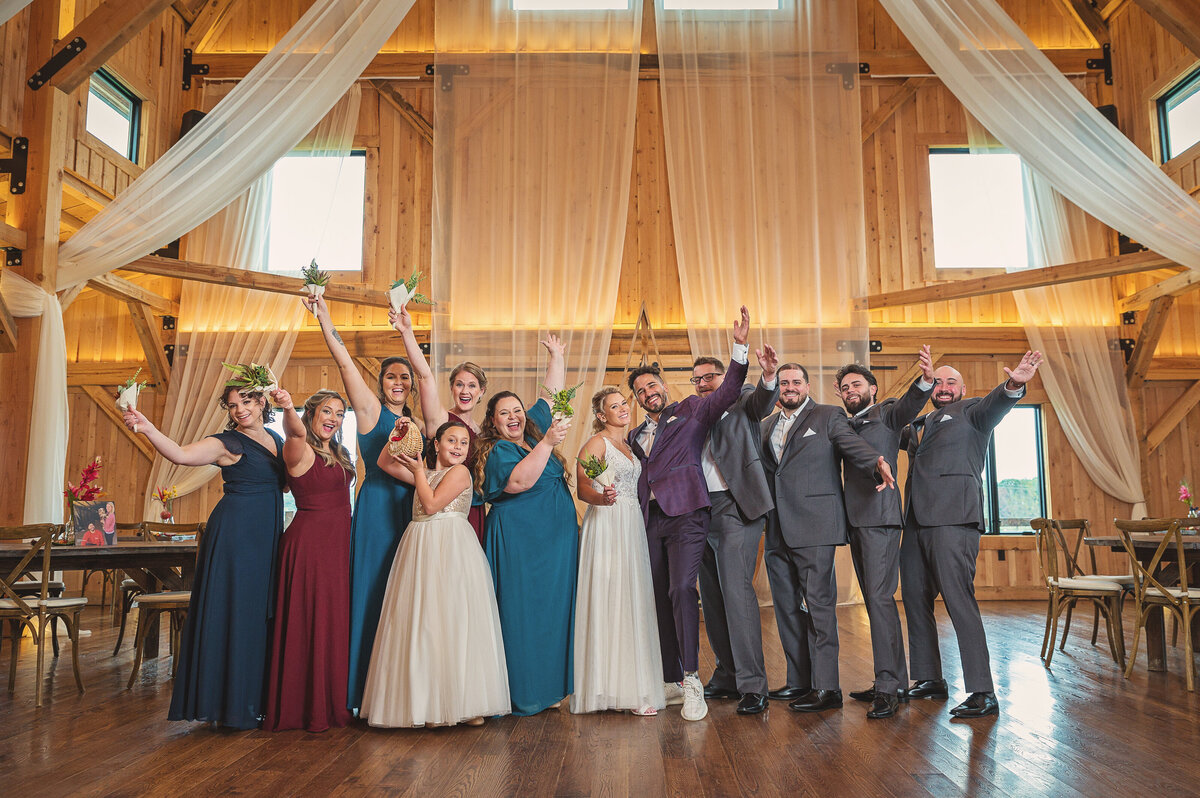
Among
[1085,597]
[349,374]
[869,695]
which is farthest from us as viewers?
[1085,597]

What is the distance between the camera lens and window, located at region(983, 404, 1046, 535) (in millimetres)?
9992

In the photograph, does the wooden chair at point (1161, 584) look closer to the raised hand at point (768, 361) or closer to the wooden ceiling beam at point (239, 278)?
the raised hand at point (768, 361)

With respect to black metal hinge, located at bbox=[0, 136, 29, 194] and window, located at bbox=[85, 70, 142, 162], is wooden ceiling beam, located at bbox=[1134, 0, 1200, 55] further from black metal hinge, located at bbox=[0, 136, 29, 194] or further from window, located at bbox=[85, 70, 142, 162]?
window, located at bbox=[85, 70, 142, 162]

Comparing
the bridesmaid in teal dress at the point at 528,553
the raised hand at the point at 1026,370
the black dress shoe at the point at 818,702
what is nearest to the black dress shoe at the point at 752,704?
the black dress shoe at the point at 818,702

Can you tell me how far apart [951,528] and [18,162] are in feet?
24.8

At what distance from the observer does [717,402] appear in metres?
4.03

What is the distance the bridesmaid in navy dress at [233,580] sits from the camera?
364 centimetres

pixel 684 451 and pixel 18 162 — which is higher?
pixel 18 162

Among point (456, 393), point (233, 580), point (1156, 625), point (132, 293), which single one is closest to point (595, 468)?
point (456, 393)

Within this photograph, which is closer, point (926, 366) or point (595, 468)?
point (595, 468)

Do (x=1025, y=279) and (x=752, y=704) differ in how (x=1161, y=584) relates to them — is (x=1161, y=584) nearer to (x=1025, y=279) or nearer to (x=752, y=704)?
(x=752, y=704)

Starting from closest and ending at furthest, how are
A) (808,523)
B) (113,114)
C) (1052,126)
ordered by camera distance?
(808,523) < (1052,126) < (113,114)

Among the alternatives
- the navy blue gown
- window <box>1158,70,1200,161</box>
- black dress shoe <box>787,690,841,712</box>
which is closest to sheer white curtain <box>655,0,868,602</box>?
window <box>1158,70,1200,161</box>

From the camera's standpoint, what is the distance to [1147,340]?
9.50m
